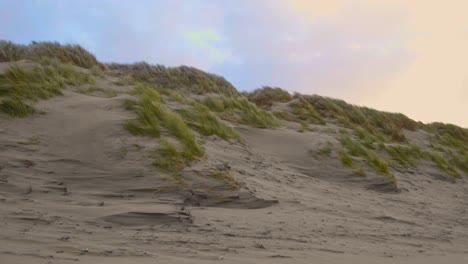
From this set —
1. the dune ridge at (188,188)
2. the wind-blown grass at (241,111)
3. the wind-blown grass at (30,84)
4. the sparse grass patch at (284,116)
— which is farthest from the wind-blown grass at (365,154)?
the wind-blown grass at (30,84)

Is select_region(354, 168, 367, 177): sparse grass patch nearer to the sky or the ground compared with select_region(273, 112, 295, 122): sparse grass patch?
nearer to the ground

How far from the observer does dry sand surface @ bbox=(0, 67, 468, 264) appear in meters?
4.39

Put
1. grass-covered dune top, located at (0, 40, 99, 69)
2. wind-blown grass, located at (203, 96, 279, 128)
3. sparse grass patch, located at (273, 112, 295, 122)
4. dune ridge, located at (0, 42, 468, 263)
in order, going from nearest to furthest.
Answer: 1. dune ridge, located at (0, 42, 468, 263)
2. wind-blown grass, located at (203, 96, 279, 128)
3. grass-covered dune top, located at (0, 40, 99, 69)
4. sparse grass patch, located at (273, 112, 295, 122)

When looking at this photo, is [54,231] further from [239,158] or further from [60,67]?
[60,67]

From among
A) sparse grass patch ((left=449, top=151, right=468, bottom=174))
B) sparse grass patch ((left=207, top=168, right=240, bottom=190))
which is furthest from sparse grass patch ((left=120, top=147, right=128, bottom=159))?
sparse grass patch ((left=449, top=151, right=468, bottom=174))

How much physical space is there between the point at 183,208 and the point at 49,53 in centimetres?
981

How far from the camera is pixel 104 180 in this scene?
638 cm

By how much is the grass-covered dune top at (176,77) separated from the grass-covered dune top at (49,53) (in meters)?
0.83

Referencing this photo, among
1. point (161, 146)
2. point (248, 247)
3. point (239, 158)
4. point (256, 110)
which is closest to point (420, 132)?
point (256, 110)

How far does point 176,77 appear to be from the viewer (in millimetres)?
16625

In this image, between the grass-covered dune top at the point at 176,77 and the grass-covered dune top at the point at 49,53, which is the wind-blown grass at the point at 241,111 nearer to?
the grass-covered dune top at the point at 176,77

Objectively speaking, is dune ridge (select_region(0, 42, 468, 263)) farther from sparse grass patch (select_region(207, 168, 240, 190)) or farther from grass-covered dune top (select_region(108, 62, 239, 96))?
grass-covered dune top (select_region(108, 62, 239, 96))

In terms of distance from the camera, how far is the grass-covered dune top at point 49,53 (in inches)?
531

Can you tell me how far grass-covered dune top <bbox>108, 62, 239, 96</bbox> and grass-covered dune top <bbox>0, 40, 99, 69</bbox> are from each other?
827mm
